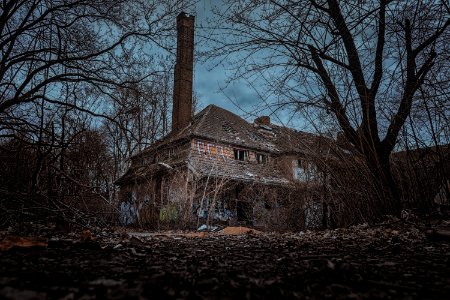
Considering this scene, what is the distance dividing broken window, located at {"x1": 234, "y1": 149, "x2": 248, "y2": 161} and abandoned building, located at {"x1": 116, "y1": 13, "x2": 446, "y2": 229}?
64mm

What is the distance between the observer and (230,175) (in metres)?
18.6

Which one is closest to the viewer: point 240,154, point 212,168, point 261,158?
point 212,168

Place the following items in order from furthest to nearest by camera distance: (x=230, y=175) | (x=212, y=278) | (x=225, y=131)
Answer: (x=225, y=131)
(x=230, y=175)
(x=212, y=278)

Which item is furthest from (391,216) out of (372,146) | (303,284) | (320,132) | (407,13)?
(303,284)

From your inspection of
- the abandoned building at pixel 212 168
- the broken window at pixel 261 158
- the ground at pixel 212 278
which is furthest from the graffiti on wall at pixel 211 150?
the ground at pixel 212 278

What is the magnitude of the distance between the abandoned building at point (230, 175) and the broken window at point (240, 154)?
0.06 meters

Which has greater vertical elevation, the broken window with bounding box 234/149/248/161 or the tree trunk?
the broken window with bounding box 234/149/248/161

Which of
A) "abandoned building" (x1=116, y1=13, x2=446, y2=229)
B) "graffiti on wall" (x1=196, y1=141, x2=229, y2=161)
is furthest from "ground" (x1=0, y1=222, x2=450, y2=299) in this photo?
"graffiti on wall" (x1=196, y1=141, x2=229, y2=161)

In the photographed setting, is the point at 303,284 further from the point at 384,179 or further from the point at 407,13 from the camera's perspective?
the point at 407,13

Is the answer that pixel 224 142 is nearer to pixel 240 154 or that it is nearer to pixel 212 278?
pixel 240 154

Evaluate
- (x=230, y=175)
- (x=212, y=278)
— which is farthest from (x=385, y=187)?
(x=230, y=175)

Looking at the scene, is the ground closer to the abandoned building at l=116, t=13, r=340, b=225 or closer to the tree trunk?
the tree trunk

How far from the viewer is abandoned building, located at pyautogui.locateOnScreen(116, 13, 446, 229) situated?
25.0 feet

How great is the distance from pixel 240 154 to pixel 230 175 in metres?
3.89
